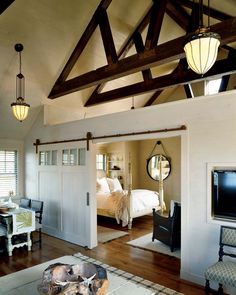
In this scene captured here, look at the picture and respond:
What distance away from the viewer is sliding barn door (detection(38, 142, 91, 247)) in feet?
17.2

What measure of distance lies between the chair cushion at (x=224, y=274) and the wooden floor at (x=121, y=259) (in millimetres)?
631

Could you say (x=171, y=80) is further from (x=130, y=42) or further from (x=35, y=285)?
(x=35, y=285)

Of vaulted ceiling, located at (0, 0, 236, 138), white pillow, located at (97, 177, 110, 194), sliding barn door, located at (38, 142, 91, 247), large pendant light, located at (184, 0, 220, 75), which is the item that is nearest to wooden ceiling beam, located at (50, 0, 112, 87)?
vaulted ceiling, located at (0, 0, 236, 138)

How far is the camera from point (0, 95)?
539 cm

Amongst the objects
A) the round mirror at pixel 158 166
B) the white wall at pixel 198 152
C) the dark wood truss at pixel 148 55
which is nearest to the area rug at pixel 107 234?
the white wall at pixel 198 152

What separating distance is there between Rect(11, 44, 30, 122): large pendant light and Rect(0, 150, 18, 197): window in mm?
1999

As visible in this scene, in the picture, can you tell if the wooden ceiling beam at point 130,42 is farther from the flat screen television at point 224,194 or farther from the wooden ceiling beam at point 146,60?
the flat screen television at point 224,194

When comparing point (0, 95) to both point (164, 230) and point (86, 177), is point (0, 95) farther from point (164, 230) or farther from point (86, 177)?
point (164, 230)

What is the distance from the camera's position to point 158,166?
8719 mm

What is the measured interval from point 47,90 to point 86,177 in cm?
229

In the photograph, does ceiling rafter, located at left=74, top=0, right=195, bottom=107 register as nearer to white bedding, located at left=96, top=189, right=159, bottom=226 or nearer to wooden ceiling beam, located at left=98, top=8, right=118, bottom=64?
wooden ceiling beam, located at left=98, top=8, right=118, bottom=64

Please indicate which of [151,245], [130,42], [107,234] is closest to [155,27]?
[130,42]

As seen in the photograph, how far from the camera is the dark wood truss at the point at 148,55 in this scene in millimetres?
3631

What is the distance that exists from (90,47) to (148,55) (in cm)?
202
